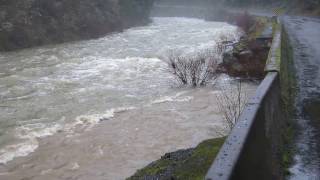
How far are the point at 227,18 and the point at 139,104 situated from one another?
55108 millimetres

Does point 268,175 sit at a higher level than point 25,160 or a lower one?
higher

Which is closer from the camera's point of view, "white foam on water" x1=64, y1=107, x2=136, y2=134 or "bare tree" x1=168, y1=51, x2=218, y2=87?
"white foam on water" x1=64, y1=107, x2=136, y2=134

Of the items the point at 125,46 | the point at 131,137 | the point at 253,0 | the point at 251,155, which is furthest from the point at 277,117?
the point at 253,0

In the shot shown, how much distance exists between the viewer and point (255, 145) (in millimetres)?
6168

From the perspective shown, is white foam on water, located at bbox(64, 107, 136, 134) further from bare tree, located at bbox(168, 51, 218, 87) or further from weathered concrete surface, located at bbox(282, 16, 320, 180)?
weathered concrete surface, located at bbox(282, 16, 320, 180)

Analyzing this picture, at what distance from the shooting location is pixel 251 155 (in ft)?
19.0

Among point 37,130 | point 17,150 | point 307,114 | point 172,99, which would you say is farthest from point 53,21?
point 307,114

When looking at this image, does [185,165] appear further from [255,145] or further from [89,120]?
[89,120]

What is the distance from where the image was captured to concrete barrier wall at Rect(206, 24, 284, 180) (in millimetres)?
5012

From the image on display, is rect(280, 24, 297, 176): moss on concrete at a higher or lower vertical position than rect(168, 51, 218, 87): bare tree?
higher

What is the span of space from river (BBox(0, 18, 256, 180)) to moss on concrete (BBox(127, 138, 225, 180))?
1.84 metres

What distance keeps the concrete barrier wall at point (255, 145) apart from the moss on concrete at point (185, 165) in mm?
1285

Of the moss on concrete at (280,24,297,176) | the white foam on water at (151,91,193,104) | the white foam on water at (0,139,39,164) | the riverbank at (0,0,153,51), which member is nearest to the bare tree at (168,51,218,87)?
the white foam on water at (151,91,193,104)

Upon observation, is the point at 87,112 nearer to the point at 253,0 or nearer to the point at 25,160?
the point at 25,160
